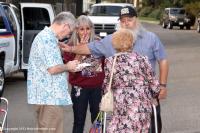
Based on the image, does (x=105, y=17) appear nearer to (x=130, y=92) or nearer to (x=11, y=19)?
(x=11, y=19)

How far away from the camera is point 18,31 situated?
14.7 m

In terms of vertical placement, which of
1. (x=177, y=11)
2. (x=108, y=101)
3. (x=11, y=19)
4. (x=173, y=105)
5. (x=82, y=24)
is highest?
(x=82, y=24)

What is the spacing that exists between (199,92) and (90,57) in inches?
293

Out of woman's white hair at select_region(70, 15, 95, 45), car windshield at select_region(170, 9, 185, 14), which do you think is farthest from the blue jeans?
car windshield at select_region(170, 9, 185, 14)

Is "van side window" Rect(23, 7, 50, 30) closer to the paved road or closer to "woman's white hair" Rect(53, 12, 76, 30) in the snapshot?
the paved road

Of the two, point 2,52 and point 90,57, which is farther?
point 2,52

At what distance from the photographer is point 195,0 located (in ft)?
190

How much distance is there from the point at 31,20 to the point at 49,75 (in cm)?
1028

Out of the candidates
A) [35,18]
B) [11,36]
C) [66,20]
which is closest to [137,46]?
[66,20]

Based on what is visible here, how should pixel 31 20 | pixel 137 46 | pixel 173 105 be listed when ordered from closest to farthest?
pixel 137 46 < pixel 173 105 < pixel 31 20

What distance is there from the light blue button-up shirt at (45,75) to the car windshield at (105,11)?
2087cm

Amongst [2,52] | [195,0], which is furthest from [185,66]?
[195,0]

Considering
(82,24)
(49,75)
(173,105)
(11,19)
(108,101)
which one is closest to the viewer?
(108,101)

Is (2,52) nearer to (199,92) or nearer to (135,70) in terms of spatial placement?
(199,92)
